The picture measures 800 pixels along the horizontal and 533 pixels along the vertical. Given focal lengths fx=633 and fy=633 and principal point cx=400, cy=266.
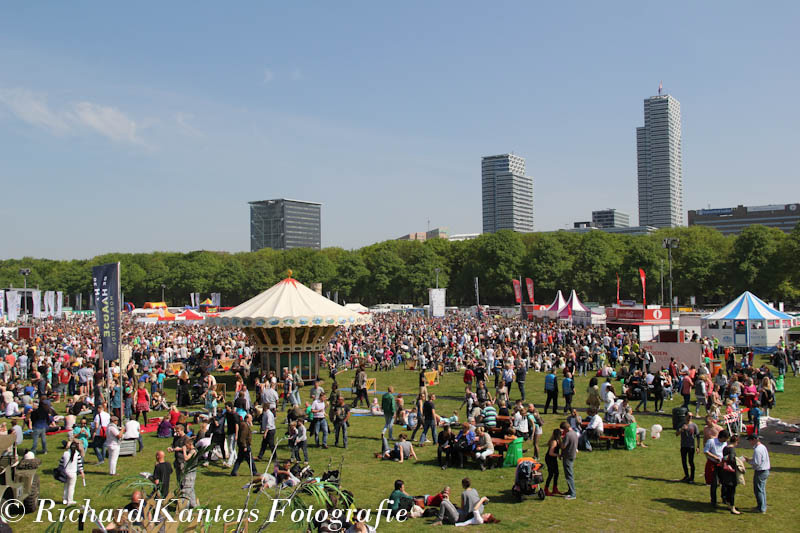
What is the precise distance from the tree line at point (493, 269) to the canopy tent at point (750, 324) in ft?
130

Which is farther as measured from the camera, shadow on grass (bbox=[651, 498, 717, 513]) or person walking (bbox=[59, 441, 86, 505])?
person walking (bbox=[59, 441, 86, 505])

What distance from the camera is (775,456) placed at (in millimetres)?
13750

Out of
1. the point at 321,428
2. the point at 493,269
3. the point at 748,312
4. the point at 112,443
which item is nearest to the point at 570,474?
the point at 321,428

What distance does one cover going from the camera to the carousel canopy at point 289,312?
2375cm

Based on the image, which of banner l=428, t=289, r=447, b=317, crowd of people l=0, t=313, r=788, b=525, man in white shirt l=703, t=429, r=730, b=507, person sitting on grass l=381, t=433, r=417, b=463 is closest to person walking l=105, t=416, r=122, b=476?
A: crowd of people l=0, t=313, r=788, b=525

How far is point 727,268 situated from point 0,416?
7541 centimetres

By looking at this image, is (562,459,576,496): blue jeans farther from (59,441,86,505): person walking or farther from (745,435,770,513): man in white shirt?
(59,441,86,505): person walking

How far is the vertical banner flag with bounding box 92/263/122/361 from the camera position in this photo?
17.1 meters

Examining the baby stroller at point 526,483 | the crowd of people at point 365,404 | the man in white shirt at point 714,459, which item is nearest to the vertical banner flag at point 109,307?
the crowd of people at point 365,404

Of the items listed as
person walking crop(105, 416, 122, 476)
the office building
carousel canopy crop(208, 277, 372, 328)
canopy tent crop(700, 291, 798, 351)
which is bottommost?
person walking crop(105, 416, 122, 476)

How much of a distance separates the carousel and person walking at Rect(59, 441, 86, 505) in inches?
484

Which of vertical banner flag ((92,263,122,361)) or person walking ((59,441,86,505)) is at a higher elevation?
vertical banner flag ((92,263,122,361))

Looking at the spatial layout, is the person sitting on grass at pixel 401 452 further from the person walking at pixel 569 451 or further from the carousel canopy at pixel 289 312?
the carousel canopy at pixel 289 312

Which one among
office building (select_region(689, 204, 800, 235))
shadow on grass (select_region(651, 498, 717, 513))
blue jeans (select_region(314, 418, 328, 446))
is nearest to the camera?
shadow on grass (select_region(651, 498, 717, 513))
